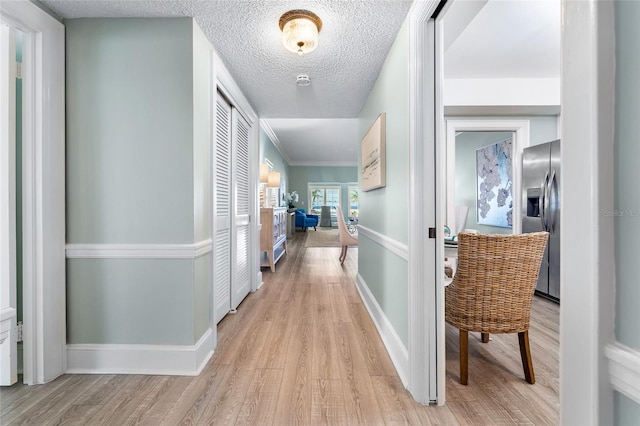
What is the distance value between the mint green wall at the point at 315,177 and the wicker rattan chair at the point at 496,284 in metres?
9.37

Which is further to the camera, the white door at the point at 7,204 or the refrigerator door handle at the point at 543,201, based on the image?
the refrigerator door handle at the point at 543,201

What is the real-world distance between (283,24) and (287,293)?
2.65 metres

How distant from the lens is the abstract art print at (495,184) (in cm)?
402

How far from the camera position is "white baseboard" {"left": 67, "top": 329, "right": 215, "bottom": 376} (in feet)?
5.80

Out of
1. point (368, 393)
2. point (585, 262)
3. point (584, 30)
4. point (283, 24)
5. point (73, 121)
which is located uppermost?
point (283, 24)

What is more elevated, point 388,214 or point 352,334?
point 388,214

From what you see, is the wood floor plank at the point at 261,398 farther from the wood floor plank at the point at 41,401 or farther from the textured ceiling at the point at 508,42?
the textured ceiling at the point at 508,42

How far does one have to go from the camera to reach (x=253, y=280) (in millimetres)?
3438

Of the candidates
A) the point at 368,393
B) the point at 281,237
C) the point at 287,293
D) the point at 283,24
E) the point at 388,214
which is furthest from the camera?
the point at 281,237

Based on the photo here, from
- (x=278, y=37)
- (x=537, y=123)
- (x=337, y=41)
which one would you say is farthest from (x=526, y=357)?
(x=537, y=123)

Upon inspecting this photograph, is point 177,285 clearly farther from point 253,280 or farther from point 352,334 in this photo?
point 253,280

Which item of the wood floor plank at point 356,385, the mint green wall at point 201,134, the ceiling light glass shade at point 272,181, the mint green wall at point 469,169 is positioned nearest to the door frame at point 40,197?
the mint green wall at point 201,134

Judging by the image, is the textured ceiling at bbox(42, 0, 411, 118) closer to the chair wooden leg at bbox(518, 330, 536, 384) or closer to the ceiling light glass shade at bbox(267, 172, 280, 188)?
the chair wooden leg at bbox(518, 330, 536, 384)

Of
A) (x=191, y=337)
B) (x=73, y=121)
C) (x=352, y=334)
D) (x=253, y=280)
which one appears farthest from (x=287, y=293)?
(x=73, y=121)
